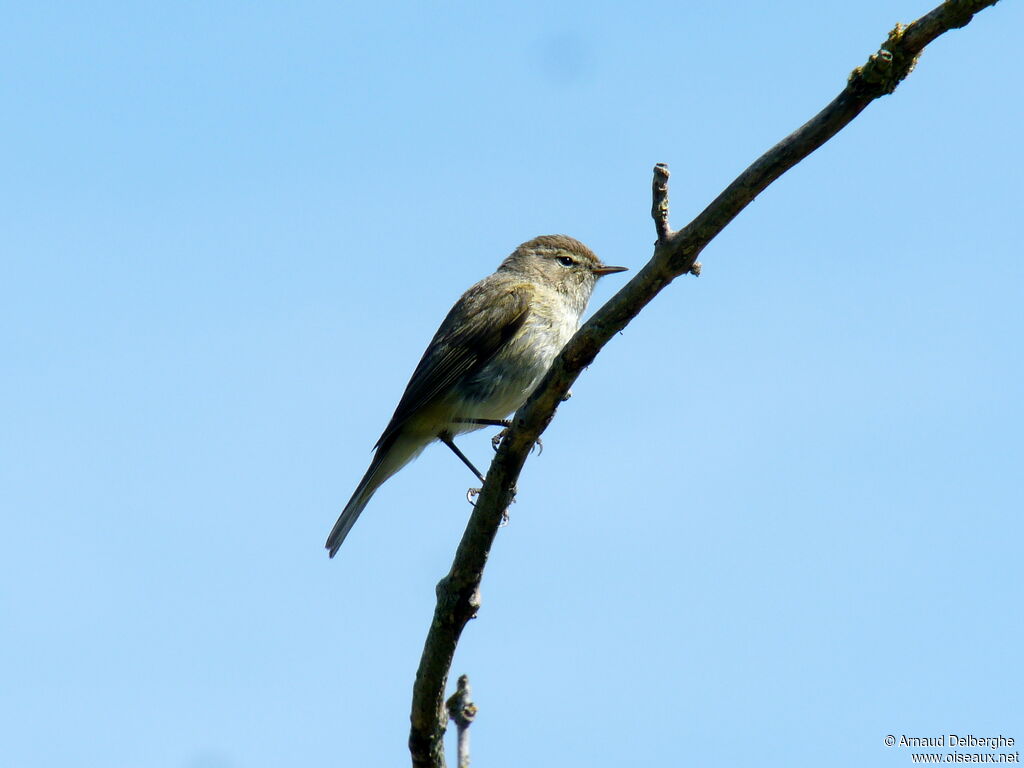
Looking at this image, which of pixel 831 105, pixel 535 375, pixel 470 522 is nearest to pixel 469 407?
pixel 535 375

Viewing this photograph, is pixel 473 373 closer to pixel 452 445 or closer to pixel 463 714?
pixel 452 445

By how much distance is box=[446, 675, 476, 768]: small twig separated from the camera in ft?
14.0

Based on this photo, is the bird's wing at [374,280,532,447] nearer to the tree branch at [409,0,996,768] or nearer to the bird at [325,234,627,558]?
the bird at [325,234,627,558]

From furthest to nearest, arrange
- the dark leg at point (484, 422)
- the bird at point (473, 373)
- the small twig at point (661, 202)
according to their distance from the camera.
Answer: the bird at point (473, 373) → the dark leg at point (484, 422) → the small twig at point (661, 202)

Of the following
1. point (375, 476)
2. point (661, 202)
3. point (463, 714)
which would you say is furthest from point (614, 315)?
point (375, 476)

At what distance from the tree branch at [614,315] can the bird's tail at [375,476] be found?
304cm

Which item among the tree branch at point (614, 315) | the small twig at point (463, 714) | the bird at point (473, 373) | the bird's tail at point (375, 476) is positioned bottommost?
the small twig at point (463, 714)

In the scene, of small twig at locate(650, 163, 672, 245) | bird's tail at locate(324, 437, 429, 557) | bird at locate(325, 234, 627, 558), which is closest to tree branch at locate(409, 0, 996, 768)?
small twig at locate(650, 163, 672, 245)

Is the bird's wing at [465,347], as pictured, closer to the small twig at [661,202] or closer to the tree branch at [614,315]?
the tree branch at [614,315]

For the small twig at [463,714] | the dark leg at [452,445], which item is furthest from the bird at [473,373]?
the small twig at [463,714]

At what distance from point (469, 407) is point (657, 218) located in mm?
3706

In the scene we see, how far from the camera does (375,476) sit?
26.0 ft

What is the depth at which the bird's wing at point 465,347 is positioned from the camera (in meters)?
7.72

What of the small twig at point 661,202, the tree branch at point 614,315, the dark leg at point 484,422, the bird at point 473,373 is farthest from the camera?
the bird at point 473,373
